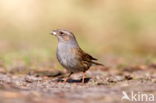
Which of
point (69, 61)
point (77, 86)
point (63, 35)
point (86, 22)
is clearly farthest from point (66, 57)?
point (86, 22)

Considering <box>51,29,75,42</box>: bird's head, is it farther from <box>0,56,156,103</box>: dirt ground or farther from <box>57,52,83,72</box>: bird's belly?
<box>0,56,156,103</box>: dirt ground

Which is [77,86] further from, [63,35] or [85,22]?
[85,22]

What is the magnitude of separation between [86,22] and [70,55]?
12.2 metres

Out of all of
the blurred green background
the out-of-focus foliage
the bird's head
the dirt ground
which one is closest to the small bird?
the bird's head

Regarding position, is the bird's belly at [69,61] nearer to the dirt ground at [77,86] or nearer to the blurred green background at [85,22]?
the dirt ground at [77,86]

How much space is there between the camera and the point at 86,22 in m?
22.6

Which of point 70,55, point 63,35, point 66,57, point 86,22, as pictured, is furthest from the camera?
point 86,22

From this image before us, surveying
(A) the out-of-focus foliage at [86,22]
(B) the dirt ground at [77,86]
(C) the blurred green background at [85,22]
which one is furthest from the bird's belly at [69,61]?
(A) the out-of-focus foliage at [86,22]

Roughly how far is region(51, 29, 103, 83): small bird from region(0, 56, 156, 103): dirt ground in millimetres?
254

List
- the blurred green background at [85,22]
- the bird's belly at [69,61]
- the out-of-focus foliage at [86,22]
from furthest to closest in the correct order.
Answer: the out-of-focus foliage at [86,22] < the blurred green background at [85,22] < the bird's belly at [69,61]

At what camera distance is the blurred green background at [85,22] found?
63.7 feet

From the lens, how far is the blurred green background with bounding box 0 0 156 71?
1941 cm

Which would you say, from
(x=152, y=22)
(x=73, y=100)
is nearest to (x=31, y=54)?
(x=73, y=100)

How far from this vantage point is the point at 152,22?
866 inches
